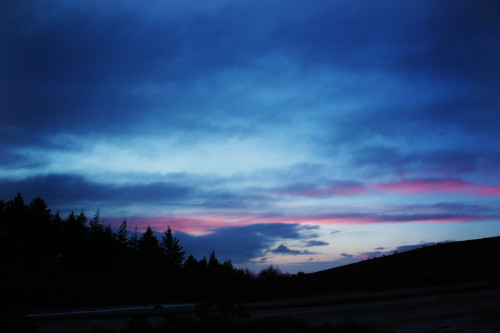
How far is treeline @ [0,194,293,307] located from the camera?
104ft

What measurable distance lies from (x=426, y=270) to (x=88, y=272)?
35.5 metres

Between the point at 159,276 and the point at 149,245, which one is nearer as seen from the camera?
the point at 159,276

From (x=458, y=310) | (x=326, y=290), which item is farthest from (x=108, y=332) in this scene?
(x=326, y=290)

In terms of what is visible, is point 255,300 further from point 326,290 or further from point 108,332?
point 108,332

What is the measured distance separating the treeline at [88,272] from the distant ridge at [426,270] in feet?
16.1

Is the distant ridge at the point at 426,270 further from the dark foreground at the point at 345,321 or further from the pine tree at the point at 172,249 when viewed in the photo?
the pine tree at the point at 172,249

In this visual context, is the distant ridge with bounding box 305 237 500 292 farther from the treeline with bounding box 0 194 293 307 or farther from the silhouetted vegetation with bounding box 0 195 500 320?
the treeline with bounding box 0 194 293 307

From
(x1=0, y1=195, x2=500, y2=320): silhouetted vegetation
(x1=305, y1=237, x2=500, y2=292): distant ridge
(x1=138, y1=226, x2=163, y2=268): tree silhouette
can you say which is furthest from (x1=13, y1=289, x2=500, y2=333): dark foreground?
(x1=138, y1=226, x2=163, y2=268): tree silhouette

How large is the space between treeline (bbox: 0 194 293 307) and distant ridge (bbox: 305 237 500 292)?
490 centimetres

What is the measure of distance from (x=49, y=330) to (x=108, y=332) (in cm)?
425

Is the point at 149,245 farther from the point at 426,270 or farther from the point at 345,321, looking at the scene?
the point at 345,321

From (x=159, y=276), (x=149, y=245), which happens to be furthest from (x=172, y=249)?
(x=159, y=276)

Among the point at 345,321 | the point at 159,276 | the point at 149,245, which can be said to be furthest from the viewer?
the point at 149,245

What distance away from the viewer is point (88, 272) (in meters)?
43.3
